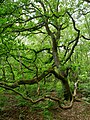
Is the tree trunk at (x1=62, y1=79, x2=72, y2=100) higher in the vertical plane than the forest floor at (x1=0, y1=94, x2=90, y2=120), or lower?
higher

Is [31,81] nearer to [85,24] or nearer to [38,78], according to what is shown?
[38,78]

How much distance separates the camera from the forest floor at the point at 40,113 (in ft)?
37.0

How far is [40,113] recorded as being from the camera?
11703mm

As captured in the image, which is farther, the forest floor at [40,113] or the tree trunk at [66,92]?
the tree trunk at [66,92]

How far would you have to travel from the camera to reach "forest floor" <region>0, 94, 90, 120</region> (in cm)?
1129

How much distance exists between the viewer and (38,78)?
1097 cm

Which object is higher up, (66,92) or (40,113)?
(66,92)

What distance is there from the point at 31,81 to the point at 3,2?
4063 millimetres

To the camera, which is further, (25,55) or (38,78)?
(25,55)

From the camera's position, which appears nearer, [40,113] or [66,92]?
[40,113]

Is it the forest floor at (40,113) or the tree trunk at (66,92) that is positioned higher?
the tree trunk at (66,92)

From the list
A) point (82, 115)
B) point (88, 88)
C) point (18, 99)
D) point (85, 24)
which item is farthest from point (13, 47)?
point (85, 24)

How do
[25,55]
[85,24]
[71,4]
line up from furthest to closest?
[85,24] → [71,4] → [25,55]

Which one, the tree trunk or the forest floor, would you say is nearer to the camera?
the forest floor
